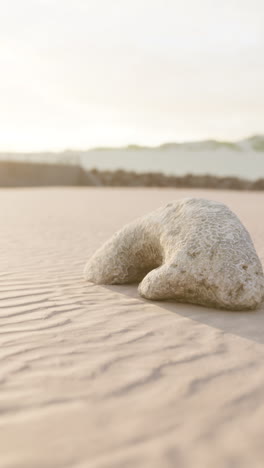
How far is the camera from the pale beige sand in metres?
1.93

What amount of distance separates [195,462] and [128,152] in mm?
108024

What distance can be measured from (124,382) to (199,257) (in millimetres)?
1613

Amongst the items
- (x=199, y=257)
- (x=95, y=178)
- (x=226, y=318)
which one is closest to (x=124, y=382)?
(x=226, y=318)

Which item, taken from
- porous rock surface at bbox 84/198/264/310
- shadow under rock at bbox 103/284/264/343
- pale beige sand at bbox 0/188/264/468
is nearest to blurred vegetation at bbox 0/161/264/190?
porous rock surface at bbox 84/198/264/310

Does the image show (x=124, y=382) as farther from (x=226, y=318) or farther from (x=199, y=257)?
(x=199, y=257)

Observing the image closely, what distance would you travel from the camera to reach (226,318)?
3.68 metres

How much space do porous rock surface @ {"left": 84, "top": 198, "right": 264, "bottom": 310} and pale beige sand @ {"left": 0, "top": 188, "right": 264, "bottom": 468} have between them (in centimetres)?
14

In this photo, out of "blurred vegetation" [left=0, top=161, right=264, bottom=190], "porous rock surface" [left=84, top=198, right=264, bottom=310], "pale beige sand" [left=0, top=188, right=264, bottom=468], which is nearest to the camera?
"pale beige sand" [left=0, top=188, right=264, bottom=468]

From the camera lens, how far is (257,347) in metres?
3.10

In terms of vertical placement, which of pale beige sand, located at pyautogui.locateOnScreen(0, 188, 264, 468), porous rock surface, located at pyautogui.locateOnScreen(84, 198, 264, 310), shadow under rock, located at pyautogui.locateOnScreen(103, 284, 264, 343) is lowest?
pale beige sand, located at pyautogui.locateOnScreen(0, 188, 264, 468)

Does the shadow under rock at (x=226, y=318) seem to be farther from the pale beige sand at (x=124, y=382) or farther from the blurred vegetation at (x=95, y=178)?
the blurred vegetation at (x=95, y=178)

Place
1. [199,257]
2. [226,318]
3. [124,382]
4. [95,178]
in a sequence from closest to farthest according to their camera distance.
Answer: [124,382] < [226,318] < [199,257] < [95,178]

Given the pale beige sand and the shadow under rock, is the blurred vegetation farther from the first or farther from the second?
the pale beige sand

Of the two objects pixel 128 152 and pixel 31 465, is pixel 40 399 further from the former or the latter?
pixel 128 152
